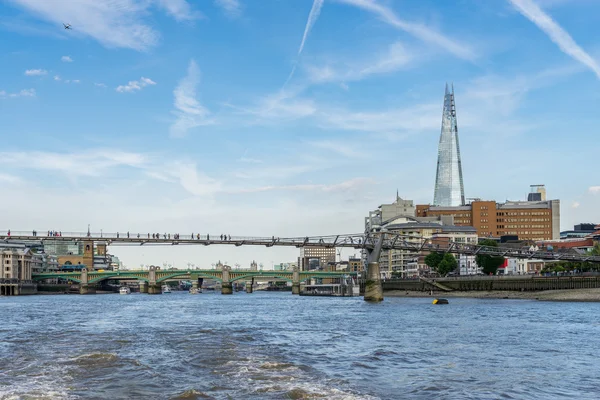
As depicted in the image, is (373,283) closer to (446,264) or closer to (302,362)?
(446,264)

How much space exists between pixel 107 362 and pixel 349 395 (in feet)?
48.8

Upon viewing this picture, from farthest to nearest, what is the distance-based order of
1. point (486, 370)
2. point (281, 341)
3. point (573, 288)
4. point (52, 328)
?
point (573, 288), point (52, 328), point (281, 341), point (486, 370)

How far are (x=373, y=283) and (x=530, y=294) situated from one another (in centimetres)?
3919

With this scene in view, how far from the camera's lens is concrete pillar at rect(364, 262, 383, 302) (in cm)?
10931

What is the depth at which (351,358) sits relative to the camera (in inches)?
1556

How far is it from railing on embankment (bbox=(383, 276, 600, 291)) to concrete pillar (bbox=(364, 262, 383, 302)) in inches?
1608

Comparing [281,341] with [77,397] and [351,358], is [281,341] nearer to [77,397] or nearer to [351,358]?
[351,358]

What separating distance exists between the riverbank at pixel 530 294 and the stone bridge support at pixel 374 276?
31289 mm

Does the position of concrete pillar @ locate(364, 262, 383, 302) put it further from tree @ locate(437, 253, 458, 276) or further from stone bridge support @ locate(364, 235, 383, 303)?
tree @ locate(437, 253, 458, 276)

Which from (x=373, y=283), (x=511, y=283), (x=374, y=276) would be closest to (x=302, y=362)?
(x=374, y=276)

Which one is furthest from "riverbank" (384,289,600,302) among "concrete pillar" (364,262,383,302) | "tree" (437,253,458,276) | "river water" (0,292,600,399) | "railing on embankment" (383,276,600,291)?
"river water" (0,292,600,399)

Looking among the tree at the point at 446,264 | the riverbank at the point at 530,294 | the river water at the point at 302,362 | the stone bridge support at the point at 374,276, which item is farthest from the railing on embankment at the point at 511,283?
the river water at the point at 302,362

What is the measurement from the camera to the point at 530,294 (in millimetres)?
135375

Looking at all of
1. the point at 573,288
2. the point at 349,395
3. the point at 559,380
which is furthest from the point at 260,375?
the point at 573,288
